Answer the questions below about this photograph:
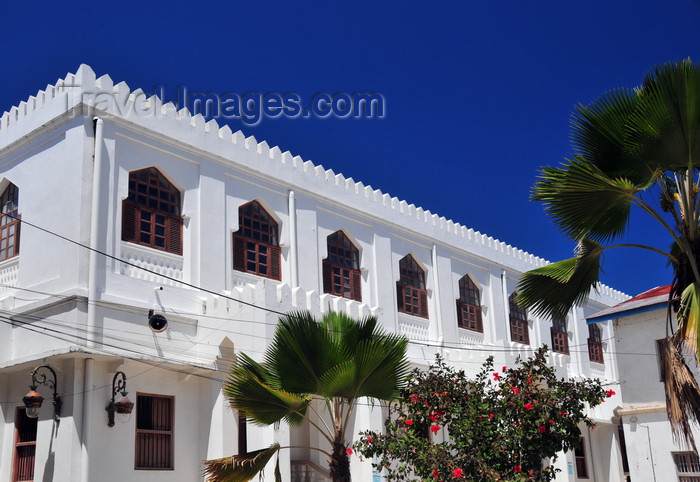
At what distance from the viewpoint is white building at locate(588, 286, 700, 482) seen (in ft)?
51.6

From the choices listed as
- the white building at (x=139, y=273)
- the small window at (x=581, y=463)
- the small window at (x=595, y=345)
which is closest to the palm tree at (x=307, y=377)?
the white building at (x=139, y=273)

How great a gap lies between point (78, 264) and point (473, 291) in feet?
45.0

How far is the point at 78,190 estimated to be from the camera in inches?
566

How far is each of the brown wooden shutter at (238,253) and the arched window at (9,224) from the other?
4.28 metres

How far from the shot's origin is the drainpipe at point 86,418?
12.9m

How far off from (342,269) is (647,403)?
773 centimetres

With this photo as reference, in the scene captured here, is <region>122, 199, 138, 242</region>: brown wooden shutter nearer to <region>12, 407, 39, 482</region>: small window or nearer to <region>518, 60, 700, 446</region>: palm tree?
<region>12, 407, 39, 482</region>: small window

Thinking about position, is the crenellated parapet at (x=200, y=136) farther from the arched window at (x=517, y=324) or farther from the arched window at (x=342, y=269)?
the arched window at (x=517, y=324)

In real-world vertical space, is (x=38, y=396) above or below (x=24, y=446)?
above

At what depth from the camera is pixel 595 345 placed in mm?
30500

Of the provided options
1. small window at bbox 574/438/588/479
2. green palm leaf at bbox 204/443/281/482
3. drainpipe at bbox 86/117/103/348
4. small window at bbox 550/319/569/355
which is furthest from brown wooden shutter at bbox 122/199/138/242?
small window at bbox 574/438/588/479

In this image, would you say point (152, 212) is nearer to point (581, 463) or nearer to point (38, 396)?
point (38, 396)

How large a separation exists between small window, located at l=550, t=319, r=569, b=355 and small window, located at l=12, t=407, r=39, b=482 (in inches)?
731

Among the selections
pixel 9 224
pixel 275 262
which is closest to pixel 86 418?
pixel 9 224
